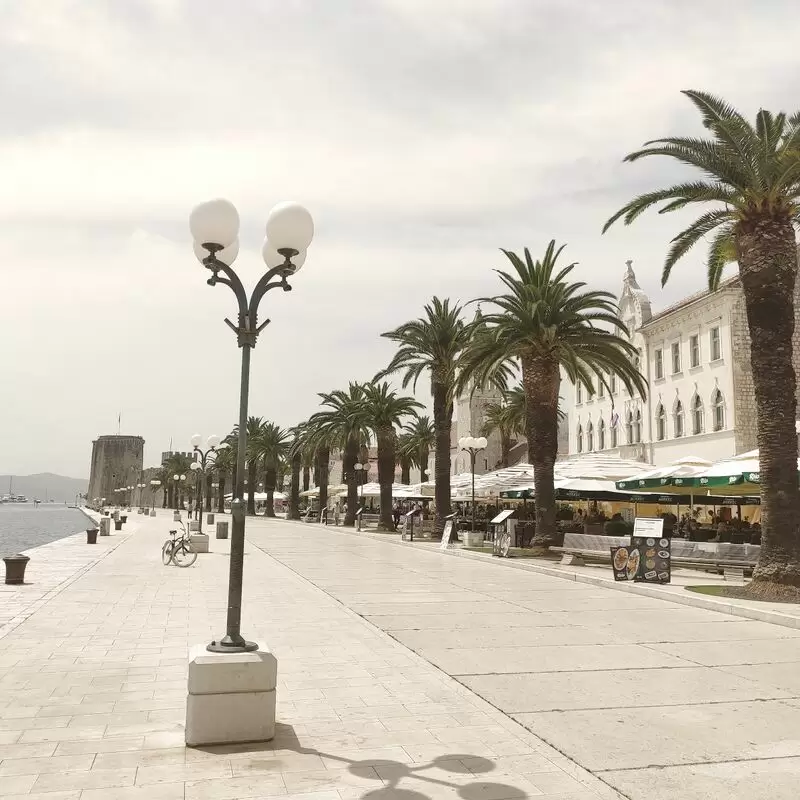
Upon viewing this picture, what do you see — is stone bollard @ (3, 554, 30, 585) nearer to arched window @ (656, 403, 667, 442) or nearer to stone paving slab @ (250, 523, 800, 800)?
stone paving slab @ (250, 523, 800, 800)

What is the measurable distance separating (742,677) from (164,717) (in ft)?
19.3

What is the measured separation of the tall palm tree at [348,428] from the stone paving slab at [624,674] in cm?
2966

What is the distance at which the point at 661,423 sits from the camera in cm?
4394

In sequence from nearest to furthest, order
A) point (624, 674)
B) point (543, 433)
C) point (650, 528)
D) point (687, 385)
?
point (624, 674)
point (650, 528)
point (543, 433)
point (687, 385)

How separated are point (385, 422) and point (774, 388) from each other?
3039cm

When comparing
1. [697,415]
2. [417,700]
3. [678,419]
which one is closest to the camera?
[417,700]

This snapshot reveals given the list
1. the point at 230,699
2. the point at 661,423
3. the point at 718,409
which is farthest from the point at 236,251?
the point at 661,423

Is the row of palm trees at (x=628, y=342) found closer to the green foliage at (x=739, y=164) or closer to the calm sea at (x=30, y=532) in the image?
the green foliage at (x=739, y=164)

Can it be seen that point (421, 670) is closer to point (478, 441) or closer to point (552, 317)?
point (552, 317)

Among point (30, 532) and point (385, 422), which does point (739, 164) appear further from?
point (30, 532)

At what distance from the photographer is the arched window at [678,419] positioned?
138 ft

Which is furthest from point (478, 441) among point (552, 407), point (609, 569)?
point (609, 569)

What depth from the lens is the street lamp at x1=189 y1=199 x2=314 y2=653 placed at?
21.9 feet

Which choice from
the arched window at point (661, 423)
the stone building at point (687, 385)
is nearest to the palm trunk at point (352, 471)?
the stone building at point (687, 385)
